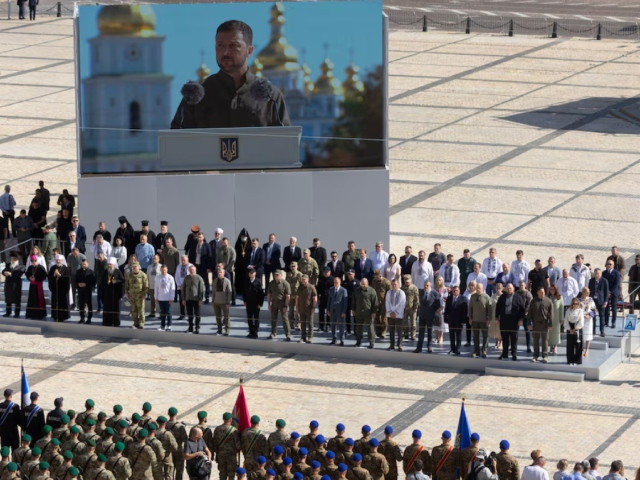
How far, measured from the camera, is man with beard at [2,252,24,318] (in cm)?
2917

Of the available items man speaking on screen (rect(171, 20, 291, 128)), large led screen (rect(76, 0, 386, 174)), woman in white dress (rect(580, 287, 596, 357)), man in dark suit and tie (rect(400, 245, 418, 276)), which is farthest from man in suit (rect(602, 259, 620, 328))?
man speaking on screen (rect(171, 20, 291, 128))

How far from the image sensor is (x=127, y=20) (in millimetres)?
30250

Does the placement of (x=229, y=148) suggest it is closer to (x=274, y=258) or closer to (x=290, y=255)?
(x=274, y=258)

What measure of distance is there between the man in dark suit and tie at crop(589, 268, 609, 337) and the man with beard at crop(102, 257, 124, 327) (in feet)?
27.9

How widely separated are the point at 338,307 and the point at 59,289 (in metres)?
5.26

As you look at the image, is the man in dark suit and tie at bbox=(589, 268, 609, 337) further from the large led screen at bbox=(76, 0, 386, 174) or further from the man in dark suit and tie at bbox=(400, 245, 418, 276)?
the large led screen at bbox=(76, 0, 386, 174)

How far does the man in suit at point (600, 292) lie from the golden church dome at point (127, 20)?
9.70 meters

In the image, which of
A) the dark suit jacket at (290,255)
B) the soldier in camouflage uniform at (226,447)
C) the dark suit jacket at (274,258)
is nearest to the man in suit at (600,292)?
the dark suit jacket at (290,255)

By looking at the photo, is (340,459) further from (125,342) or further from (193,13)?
(193,13)

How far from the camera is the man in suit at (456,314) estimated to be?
26906 mm

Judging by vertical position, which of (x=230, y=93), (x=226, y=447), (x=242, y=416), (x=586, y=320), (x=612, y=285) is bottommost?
(x=226, y=447)

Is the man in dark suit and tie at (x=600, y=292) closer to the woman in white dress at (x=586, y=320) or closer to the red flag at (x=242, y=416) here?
the woman in white dress at (x=586, y=320)

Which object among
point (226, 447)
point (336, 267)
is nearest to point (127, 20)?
point (336, 267)

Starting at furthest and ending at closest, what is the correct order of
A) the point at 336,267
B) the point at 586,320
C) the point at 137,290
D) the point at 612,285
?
the point at 336,267
the point at 137,290
the point at 612,285
the point at 586,320
